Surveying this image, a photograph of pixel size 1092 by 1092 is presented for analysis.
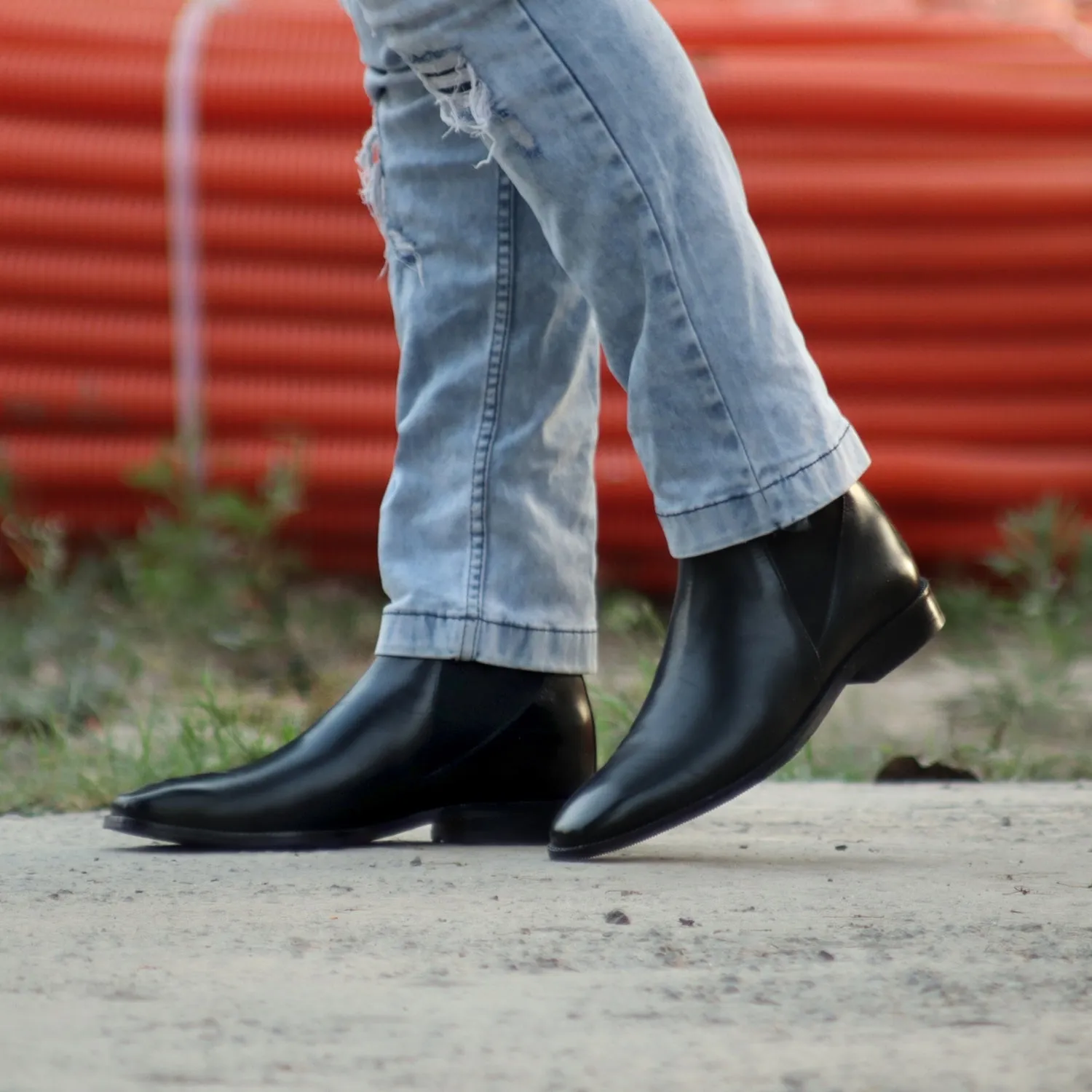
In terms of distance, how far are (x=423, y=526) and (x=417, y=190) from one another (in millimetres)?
292

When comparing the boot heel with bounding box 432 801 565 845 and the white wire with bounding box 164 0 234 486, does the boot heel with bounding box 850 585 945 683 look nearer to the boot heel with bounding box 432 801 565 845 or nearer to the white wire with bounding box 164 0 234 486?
the boot heel with bounding box 432 801 565 845

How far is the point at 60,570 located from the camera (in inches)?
150

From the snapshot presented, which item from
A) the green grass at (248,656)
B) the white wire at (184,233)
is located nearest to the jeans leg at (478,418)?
the green grass at (248,656)

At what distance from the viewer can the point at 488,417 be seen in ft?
4.89

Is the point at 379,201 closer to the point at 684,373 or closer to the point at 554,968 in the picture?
the point at 684,373

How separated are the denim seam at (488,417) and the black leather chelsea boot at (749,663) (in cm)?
19

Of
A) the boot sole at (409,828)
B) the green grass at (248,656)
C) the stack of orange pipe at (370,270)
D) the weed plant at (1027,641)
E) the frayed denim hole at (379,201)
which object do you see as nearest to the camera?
the boot sole at (409,828)

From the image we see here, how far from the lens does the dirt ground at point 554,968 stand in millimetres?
786

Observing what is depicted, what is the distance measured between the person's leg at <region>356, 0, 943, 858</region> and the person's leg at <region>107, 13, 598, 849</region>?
15 cm

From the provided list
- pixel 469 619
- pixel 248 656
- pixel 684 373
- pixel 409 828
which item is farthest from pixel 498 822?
pixel 248 656

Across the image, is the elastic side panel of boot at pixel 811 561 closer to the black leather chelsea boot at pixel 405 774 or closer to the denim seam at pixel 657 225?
the denim seam at pixel 657 225

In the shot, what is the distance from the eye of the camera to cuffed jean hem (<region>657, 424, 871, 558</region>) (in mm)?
1309

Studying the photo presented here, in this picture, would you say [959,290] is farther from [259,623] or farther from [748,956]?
[748,956]

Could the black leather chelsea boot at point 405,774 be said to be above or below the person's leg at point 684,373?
below
